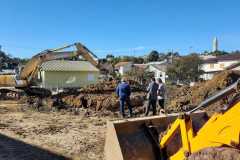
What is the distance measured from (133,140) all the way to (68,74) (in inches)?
1715

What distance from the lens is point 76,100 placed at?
69.4 feet

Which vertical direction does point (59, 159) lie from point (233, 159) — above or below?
below

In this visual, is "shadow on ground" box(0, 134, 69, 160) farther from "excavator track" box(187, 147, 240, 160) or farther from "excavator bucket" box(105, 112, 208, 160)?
"excavator track" box(187, 147, 240, 160)

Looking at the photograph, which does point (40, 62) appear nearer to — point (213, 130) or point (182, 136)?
point (182, 136)

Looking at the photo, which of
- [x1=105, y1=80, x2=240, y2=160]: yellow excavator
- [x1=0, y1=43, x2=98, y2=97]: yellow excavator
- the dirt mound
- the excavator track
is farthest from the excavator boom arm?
the excavator track

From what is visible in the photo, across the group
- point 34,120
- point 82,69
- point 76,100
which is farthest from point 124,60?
point 34,120

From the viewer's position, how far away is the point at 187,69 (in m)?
57.7

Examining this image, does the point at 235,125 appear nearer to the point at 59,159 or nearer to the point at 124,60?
the point at 59,159

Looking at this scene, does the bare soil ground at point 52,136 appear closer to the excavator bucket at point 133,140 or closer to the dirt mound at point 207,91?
the excavator bucket at point 133,140

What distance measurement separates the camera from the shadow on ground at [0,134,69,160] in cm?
858

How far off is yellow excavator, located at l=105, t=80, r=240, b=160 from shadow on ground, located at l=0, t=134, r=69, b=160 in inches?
113

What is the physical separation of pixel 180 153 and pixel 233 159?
3.28ft

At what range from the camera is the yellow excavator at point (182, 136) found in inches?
182

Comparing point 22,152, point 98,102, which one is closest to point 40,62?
point 98,102
